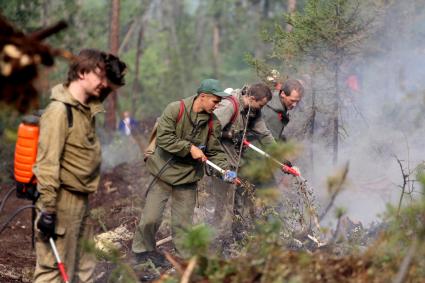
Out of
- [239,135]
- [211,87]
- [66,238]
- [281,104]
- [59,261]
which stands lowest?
[59,261]

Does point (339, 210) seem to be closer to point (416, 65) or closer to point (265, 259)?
point (265, 259)

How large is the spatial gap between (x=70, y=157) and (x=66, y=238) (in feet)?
2.06

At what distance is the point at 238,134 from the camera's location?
8.49m

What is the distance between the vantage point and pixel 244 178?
8688 mm

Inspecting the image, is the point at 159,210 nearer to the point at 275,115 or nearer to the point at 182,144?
the point at 182,144

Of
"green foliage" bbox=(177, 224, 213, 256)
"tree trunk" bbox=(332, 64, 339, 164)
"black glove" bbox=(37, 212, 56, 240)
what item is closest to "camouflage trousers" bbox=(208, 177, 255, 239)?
"tree trunk" bbox=(332, 64, 339, 164)

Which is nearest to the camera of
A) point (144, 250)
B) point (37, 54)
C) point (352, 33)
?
point (37, 54)

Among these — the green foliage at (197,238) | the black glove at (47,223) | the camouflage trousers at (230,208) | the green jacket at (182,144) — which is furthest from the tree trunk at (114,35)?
the green foliage at (197,238)

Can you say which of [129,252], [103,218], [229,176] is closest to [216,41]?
[103,218]

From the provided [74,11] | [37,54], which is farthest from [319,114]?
[74,11]

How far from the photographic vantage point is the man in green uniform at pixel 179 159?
7.37m

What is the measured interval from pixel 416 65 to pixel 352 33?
8.80ft

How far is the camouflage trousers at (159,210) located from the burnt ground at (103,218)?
0.29 meters

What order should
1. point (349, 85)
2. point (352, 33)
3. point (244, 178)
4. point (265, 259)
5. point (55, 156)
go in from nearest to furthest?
point (265, 259), point (55, 156), point (244, 178), point (352, 33), point (349, 85)
